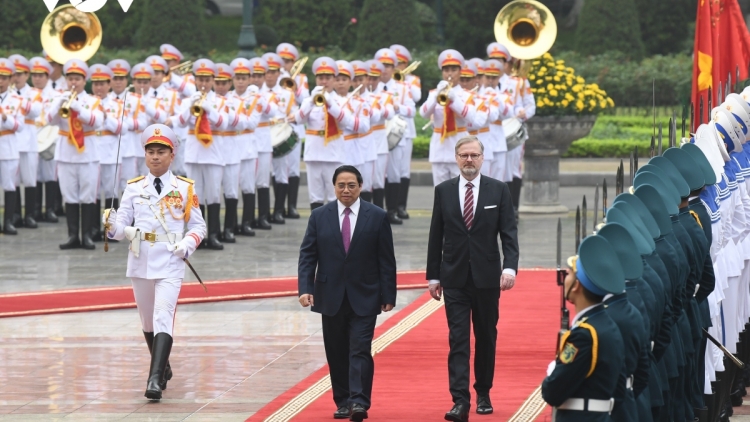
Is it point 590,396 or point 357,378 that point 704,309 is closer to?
point 357,378

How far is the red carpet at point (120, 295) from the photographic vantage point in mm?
12938

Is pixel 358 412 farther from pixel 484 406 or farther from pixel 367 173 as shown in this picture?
pixel 367 173

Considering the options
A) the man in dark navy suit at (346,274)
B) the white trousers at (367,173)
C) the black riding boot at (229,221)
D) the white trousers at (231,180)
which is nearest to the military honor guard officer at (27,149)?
the white trousers at (231,180)

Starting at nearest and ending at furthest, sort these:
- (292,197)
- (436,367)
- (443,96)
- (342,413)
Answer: (342,413), (436,367), (443,96), (292,197)

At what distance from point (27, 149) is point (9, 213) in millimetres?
798

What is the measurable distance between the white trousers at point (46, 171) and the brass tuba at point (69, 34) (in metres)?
1.33

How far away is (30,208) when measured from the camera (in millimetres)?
18828

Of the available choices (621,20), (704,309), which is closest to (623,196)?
(704,309)

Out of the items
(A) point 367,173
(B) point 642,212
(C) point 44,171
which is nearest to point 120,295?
(A) point 367,173

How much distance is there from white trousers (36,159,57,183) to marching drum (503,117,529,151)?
553cm

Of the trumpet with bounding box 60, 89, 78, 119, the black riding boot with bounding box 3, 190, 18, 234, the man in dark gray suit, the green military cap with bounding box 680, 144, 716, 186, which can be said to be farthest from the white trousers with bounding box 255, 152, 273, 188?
the green military cap with bounding box 680, 144, 716, 186

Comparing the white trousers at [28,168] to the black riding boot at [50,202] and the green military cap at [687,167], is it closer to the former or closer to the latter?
the black riding boot at [50,202]

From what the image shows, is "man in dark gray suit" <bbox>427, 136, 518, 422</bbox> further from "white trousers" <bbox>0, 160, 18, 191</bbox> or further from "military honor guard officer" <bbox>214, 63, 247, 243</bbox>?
"white trousers" <bbox>0, 160, 18, 191</bbox>

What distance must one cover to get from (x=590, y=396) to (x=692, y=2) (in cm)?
3441
